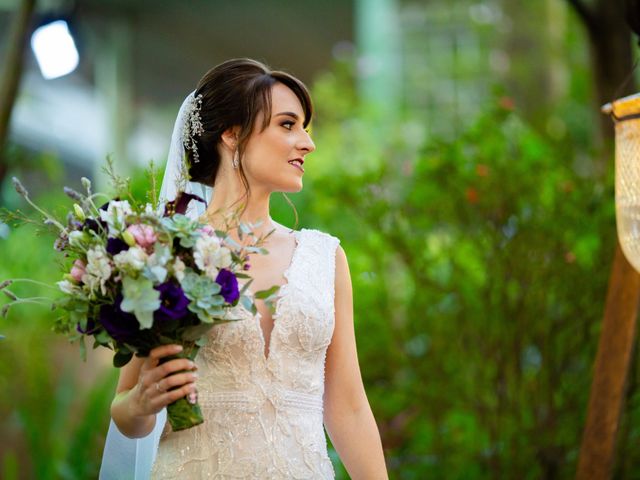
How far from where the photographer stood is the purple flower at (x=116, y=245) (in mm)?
2205

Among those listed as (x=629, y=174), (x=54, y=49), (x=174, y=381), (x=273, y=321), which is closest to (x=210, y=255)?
(x=174, y=381)

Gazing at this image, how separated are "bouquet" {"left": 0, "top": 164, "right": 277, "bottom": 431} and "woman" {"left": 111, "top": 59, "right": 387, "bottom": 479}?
3.5 inches

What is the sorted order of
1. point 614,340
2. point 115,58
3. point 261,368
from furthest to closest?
point 115,58
point 614,340
point 261,368

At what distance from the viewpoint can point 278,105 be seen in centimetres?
272

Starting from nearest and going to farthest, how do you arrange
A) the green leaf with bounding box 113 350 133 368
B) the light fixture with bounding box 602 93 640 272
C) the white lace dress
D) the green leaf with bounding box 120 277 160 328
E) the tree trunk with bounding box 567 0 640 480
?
the green leaf with bounding box 120 277 160 328, the green leaf with bounding box 113 350 133 368, the white lace dress, the light fixture with bounding box 602 93 640 272, the tree trunk with bounding box 567 0 640 480

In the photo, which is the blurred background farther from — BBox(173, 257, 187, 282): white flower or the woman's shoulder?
BBox(173, 257, 187, 282): white flower

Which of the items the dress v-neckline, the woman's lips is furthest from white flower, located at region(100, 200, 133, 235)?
the woman's lips

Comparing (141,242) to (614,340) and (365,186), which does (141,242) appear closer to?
(614,340)

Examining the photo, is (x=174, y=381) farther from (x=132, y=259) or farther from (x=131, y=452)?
(x=131, y=452)

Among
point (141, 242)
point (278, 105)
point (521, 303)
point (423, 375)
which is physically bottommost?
point (423, 375)

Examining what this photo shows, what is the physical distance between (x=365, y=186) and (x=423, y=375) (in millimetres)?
1270

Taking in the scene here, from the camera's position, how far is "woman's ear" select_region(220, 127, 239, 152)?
9.07ft

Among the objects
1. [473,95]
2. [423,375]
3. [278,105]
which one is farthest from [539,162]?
[473,95]

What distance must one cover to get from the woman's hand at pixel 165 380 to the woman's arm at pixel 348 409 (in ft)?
1.78
